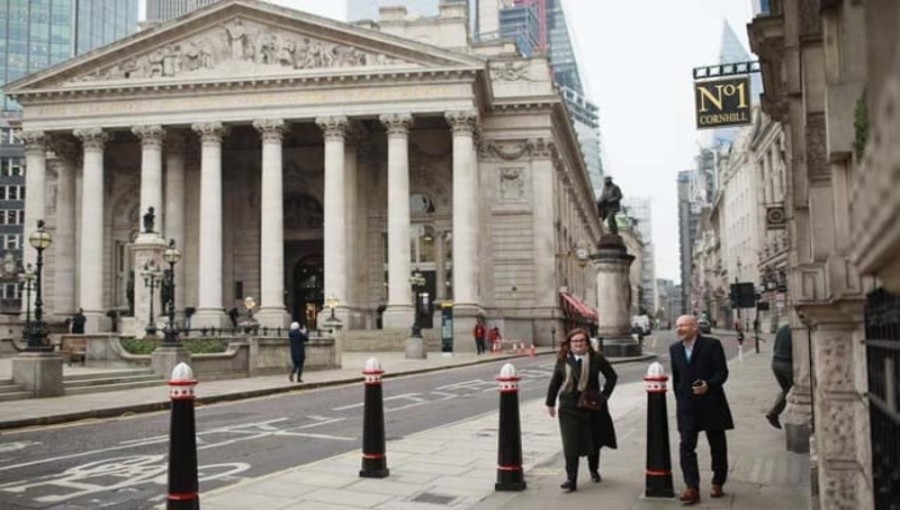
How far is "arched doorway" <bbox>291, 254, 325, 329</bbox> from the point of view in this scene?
67.4 metres

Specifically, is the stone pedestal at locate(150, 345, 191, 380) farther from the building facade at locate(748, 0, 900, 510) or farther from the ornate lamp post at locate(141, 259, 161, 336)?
the building facade at locate(748, 0, 900, 510)

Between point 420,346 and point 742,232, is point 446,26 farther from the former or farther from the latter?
point 742,232

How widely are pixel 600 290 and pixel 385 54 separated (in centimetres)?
2446

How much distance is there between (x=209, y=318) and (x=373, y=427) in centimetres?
4691

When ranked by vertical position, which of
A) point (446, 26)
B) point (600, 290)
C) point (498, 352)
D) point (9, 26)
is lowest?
point (498, 352)

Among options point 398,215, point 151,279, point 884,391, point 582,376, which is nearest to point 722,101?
point 582,376

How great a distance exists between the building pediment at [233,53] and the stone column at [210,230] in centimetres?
376

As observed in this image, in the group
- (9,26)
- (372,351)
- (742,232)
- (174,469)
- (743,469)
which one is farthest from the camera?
(9,26)

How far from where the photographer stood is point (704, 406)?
8.98 metres

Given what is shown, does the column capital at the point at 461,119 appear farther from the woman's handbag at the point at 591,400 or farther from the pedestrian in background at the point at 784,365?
the woman's handbag at the point at 591,400

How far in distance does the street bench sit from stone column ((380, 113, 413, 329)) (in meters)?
22.0

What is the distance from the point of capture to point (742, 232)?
105750mm

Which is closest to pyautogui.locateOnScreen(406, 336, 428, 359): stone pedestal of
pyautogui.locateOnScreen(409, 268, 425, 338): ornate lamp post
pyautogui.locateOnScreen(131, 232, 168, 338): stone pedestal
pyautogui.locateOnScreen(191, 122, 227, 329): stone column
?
pyautogui.locateOnScreen(409, 268, 425, 338): ornate lamp post

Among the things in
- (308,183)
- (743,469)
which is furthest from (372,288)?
(743,469)
